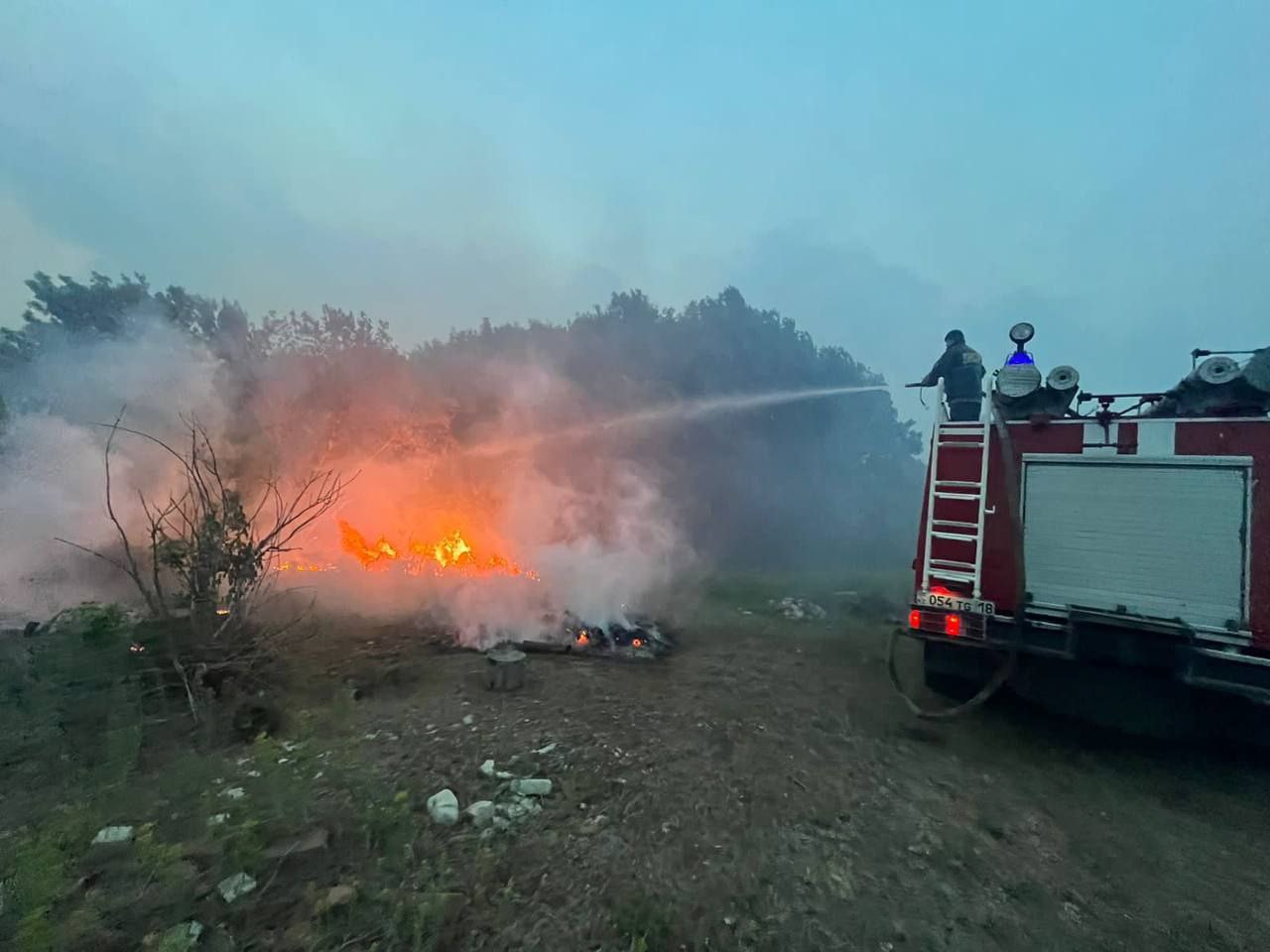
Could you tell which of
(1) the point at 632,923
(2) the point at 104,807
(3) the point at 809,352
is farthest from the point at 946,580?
(3) the point at 809,352

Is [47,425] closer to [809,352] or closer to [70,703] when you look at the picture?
[70,703]

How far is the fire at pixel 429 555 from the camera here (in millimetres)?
9672

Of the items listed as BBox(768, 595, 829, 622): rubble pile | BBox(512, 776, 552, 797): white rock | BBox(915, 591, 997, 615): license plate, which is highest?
BBox(915, 591, 997, 615): license plate

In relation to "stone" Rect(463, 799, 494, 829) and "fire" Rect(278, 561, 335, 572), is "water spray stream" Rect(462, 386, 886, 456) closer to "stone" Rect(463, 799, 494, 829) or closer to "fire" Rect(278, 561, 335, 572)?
"fire" Rect(278, 561, 335, 572)

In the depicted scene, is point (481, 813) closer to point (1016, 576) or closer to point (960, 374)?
point (1016, 576)

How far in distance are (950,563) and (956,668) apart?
41.7 inches

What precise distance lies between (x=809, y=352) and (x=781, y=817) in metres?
24.0

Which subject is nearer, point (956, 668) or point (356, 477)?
point (956, 668)

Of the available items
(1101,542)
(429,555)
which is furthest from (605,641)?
(1101,542)

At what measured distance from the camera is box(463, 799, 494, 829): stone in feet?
12.7

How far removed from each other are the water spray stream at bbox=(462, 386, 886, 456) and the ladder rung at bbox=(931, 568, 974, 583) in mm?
6680

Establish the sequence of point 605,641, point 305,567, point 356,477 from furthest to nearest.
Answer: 1. point 356,477
2. point 305,567
3. point 605,641

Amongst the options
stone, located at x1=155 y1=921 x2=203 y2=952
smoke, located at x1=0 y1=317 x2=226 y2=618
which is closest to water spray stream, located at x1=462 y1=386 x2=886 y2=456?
smoke, located at x1=0 y1=317 x2=226 y2=618

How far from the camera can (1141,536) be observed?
17.2 feet
